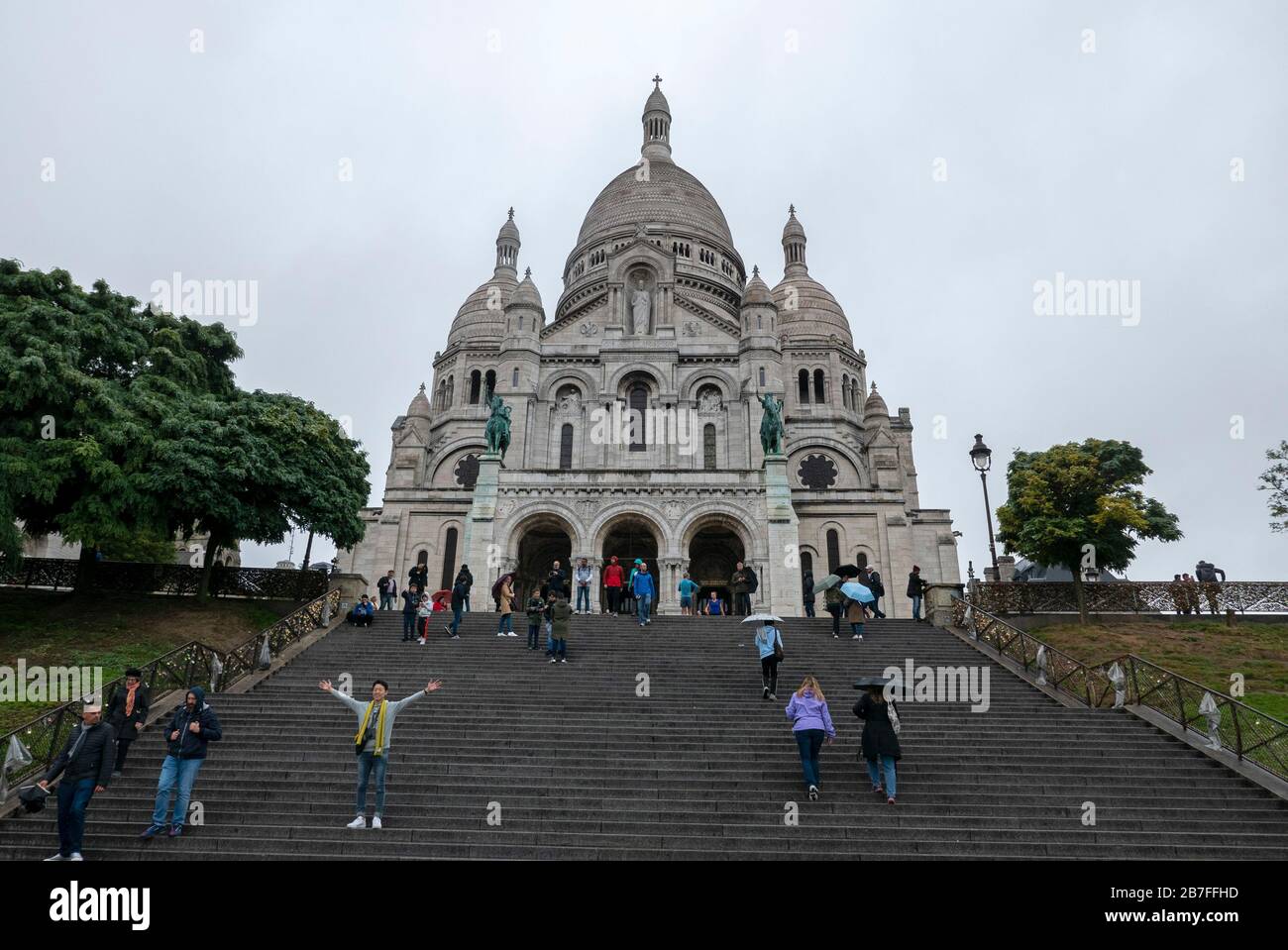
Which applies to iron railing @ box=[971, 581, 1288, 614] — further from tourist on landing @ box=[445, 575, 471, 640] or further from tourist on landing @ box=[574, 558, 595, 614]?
tourist on landing @ box=[445, 575, 471, 640]

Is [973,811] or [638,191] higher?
[638,191]

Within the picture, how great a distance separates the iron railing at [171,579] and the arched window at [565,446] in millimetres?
13369

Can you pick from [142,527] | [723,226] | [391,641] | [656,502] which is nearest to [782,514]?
[656,502]

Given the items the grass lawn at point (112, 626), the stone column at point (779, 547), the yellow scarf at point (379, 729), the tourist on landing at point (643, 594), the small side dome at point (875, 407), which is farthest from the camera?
the small side dome at point (875, 407)

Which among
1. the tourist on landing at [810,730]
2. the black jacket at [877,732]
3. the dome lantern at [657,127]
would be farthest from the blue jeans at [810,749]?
the dome lantern at [657,127]

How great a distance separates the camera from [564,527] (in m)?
29.0

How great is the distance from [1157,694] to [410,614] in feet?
48.8

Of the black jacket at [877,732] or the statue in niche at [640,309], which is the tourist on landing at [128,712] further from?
the statue in niche at [640,309]

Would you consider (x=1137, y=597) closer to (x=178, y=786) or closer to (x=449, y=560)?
(x=178, y=786)

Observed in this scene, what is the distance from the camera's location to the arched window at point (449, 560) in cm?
3609
